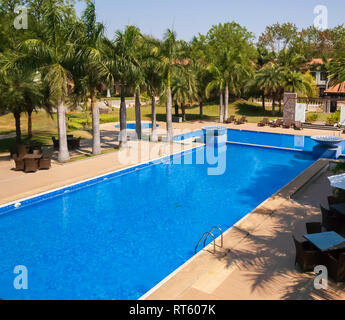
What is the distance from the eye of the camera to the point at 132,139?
24719 millimetres

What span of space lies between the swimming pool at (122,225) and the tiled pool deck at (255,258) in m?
0.92

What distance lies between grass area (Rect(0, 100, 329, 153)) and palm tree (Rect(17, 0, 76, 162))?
651 cm

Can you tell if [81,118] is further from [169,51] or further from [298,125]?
[298,125]

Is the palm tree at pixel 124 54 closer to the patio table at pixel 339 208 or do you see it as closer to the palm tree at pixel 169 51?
the palm tree at pixel 169 51

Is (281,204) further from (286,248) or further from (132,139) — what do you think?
(132,139)

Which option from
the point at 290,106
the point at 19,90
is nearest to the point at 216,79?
the point at 290,106

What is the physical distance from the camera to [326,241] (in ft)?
27.1

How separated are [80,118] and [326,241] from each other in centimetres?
2809

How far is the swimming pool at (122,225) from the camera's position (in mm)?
9000

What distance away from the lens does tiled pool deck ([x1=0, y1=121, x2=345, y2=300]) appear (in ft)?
24.9

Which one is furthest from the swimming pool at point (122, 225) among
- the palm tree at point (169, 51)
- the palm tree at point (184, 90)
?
the palm tree at point (184, 90)
